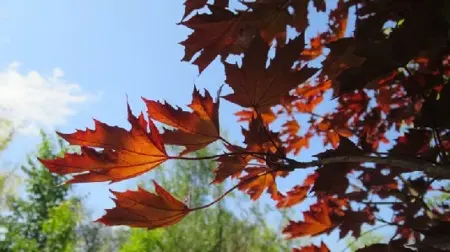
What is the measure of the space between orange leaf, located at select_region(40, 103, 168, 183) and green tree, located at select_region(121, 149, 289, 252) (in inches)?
373

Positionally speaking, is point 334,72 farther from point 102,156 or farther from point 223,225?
point 223,225

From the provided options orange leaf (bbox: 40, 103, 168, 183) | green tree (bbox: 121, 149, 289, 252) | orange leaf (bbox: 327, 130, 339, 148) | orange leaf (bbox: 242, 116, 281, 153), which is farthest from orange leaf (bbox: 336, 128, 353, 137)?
green tree (bbox: 121, 149, 289, 252)

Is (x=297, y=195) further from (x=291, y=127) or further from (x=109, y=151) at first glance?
(x=109, y=151)

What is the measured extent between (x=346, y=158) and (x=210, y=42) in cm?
34

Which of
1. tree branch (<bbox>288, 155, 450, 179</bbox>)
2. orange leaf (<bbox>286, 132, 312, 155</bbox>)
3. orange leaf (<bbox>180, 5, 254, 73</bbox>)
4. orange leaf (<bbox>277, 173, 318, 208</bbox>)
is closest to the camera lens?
tree branch (<bbox>288, 155, 450, 179</bbox>)

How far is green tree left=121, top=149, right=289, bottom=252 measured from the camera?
10.1 metres

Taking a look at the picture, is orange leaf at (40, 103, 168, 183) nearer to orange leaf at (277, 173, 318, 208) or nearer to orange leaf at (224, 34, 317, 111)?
orange leaf at (224, 34, 317, 111)

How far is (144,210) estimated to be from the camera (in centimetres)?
53

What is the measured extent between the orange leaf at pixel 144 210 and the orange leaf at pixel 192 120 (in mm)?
74

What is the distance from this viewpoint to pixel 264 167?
1.90 feet

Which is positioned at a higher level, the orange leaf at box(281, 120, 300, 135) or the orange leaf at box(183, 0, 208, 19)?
the orange leaf at box(281, 120, 300, 135)

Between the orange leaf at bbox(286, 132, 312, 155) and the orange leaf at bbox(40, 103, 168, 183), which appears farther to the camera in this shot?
the orange leaf at bbox(286, 132, 312, 155)

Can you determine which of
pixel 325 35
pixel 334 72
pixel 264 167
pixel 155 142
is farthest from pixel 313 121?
pixel 155 142

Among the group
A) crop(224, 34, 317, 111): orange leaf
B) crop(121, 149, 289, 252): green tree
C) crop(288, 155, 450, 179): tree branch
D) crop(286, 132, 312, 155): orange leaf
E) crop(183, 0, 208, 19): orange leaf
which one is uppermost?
crop(121, 149, 289, 252): green tree
